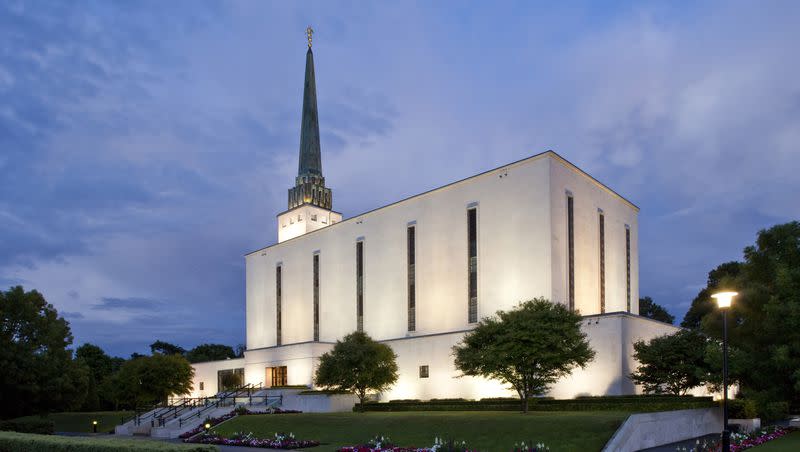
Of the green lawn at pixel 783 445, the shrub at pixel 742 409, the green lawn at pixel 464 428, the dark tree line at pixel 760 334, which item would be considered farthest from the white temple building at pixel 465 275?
the green lawn at pixel 783 445

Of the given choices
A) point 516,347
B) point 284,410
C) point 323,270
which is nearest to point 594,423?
point 516,347

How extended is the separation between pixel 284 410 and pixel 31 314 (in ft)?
58.6

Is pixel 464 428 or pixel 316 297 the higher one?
pixel 316 297

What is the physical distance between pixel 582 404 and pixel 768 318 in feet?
31.5

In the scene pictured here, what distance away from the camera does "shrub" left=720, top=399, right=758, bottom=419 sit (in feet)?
101

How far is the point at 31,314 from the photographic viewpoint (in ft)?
129

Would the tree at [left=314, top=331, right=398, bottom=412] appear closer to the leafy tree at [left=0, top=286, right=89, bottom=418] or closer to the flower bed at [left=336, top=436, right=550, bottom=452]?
the flower bed at [left=336, top=436, right=550, bottom=452]

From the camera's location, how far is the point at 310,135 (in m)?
83.2

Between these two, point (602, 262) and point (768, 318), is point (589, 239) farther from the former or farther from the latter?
point (768, 318)

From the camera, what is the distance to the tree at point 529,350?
101ft

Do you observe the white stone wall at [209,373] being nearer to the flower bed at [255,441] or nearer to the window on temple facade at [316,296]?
the window on temple facade at [316,296]

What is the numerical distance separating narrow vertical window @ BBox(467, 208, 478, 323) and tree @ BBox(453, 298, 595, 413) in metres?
12.8

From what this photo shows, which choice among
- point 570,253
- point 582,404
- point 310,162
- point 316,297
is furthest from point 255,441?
point 310,162

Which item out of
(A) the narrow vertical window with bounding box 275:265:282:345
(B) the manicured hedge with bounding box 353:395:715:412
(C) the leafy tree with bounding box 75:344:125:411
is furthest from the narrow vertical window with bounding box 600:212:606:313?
(C) the leafy tree with bounding box 75:344:125:411
